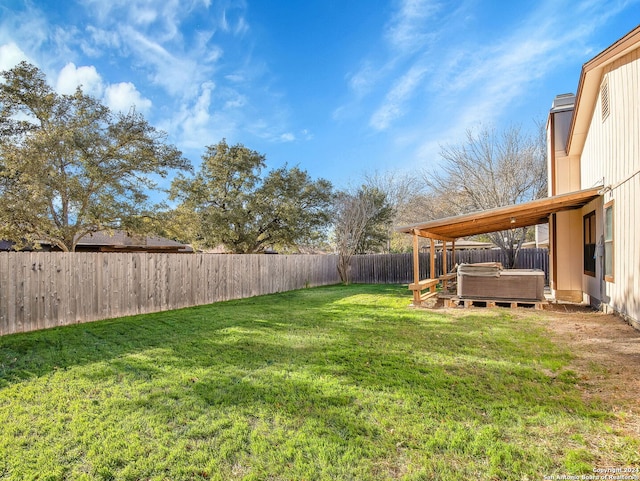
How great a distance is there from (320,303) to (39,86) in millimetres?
9759

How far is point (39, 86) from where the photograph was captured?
903 cm

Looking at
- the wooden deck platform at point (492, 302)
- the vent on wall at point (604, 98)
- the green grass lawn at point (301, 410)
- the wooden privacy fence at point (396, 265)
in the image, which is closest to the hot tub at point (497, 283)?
the wooden deck platform at point (492, 302)

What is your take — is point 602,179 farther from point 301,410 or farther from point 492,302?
point 301,410

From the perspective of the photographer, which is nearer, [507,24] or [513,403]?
[513,403]

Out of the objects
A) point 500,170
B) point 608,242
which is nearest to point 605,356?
point 608,242

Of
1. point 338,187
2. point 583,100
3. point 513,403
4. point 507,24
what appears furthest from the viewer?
point 338,187

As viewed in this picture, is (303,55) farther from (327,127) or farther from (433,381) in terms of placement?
(433,381)

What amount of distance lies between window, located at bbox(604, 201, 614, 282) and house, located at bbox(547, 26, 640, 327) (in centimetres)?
2

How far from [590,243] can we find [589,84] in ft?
11.7

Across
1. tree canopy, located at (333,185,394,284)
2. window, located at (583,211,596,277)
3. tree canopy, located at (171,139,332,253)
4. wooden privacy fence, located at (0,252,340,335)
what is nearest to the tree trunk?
tree canopy, located at (333,185,394,284)

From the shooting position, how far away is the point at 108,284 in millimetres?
7145

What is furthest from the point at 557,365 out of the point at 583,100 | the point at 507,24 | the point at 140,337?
the point at 507,24

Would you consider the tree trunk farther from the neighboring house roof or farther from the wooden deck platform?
the neighboring house roof

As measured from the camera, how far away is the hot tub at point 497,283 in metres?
7.68
